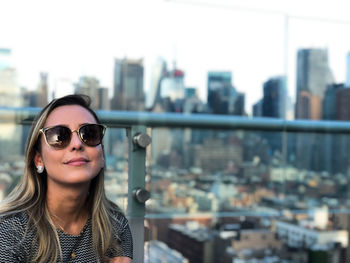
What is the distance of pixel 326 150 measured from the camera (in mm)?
4152

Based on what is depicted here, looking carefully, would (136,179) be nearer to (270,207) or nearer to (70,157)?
(70,157)

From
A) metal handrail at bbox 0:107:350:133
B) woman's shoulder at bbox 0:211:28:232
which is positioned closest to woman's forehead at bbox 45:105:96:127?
woman's shoulder at bbox 0:211:28:232

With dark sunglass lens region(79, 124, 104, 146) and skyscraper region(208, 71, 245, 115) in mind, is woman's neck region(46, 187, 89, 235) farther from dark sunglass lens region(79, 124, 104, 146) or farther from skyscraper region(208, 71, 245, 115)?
skyscraper region(208, 71, 245, 115)

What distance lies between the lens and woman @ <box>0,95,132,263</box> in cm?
112

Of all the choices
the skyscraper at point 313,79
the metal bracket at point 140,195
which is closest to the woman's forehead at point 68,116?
the metal bracket at point 140,195

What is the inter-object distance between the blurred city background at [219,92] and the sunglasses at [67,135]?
3.54ft

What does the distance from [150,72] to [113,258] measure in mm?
4672

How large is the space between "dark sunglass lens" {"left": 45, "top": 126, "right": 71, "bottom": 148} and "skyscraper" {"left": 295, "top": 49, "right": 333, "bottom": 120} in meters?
3.69

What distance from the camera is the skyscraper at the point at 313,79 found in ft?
15.5

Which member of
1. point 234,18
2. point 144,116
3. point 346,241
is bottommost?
point 346,241

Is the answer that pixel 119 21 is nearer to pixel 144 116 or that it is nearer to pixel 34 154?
pixel 144 116

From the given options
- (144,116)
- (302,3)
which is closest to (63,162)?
(144,116)

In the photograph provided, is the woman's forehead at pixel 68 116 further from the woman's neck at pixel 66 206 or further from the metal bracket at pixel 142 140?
the metal bracket at pixel 142 140

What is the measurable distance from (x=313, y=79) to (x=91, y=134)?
167 inches
